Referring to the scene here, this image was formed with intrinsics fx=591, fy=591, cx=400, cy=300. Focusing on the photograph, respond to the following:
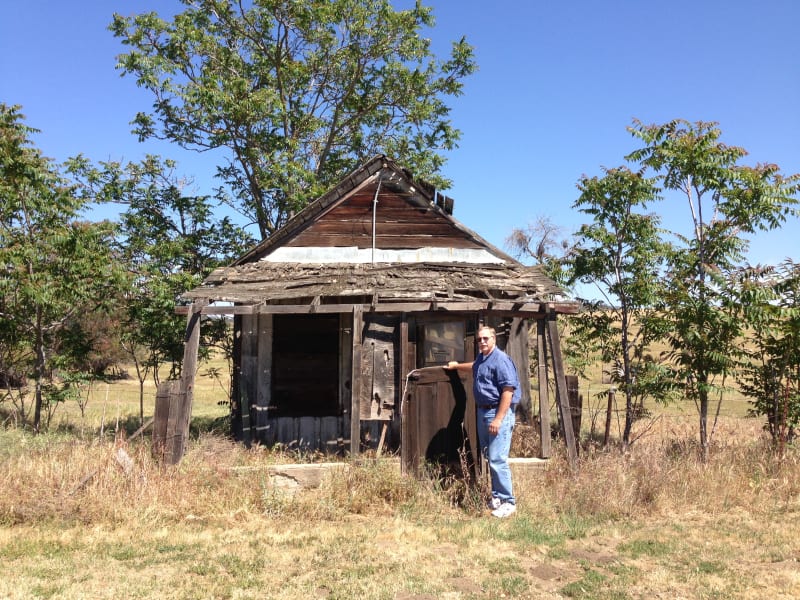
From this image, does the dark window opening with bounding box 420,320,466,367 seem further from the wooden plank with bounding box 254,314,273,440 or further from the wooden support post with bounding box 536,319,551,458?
the wooden plank with bounding box 254,314,273,440

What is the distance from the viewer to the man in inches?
246

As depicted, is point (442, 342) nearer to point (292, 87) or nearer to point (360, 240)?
point (360, 240)

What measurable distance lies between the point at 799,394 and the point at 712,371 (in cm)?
121

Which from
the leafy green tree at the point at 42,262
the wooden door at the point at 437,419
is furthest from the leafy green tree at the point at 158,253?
the wooden door at the point at 437,419

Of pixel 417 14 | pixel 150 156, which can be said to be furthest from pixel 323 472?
pixel 417 14

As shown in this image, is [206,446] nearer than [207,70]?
Yes

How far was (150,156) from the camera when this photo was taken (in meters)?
14.6

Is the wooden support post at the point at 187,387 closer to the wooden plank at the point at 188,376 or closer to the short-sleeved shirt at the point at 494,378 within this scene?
the wooden plank at the point at 188,376

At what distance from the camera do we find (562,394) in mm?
7914

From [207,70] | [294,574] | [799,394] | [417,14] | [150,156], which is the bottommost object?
[294,574]

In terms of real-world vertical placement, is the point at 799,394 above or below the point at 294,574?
above

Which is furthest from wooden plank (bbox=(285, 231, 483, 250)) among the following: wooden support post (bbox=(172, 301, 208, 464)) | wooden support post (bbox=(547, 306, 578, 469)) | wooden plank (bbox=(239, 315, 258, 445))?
wooden support post (bbox=(547, 306, 578, 469))

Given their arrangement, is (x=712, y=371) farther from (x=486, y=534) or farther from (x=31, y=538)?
(x=31, y=538)

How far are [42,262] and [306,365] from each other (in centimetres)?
517
